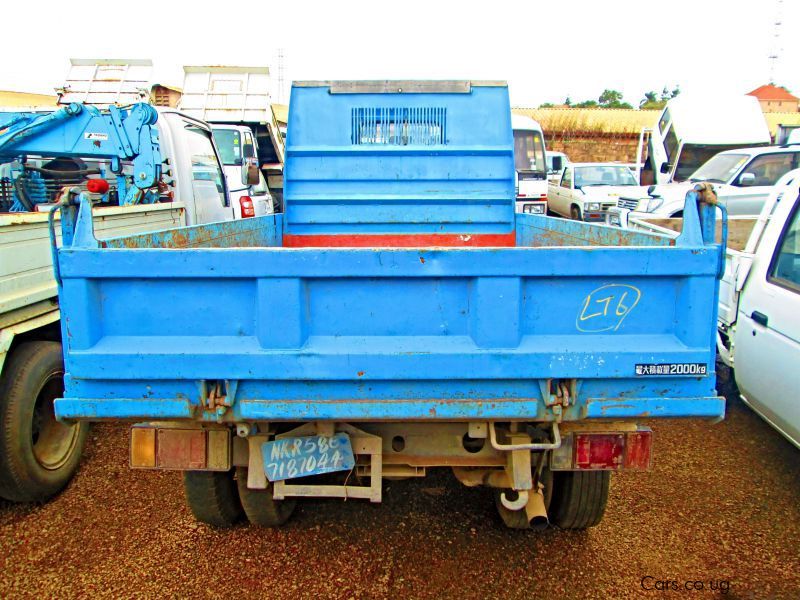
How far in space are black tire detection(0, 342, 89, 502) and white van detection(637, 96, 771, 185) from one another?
14.1 m

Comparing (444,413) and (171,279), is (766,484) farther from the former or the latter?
(171,279)

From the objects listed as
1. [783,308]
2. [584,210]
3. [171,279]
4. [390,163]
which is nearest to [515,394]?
[171,279]

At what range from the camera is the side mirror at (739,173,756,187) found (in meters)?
8.92

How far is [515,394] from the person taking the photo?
7.52ft

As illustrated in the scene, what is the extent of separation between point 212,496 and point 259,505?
9.2 inches

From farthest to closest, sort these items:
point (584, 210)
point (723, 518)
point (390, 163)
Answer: point (584, 210), point (390, 163), point (723, 518)

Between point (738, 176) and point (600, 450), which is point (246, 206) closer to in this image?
point (600, 450)

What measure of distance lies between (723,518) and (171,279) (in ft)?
10.4

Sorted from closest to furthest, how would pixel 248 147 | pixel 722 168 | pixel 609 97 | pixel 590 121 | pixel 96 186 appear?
pixel 96 186 → pixel 248 147 → pixel 722 168 → pixel 590 121 → pixel 609 97

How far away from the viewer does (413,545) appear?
→ 3098mm

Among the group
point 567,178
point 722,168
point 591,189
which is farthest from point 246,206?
point 567,178

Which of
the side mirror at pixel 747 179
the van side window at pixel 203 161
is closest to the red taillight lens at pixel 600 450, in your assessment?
the van side window at pixel 203 161

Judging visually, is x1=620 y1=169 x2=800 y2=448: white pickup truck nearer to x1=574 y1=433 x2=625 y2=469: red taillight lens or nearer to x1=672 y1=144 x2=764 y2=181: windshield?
x1=574 y1=433 x2=625 y2=469: red taillight lens

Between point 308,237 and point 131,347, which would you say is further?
point 308,237
